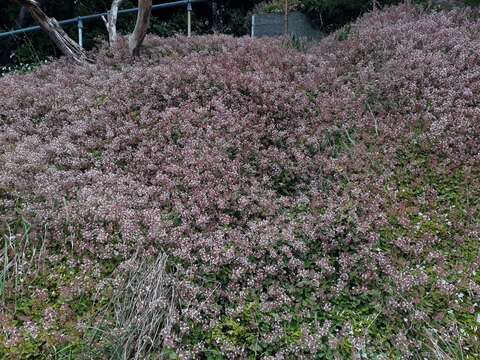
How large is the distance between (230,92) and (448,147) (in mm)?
2153

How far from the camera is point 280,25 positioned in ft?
25.1

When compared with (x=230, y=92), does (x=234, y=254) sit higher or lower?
lower

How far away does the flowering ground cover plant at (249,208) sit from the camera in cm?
260

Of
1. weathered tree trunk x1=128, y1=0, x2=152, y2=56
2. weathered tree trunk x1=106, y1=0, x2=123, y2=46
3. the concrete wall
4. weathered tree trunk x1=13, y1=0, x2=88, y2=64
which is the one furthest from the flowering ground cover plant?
the concrete wall

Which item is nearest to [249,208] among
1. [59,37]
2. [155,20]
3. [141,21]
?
[141,21]

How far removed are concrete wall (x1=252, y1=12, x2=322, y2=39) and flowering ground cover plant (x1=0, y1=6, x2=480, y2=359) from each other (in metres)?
2.58

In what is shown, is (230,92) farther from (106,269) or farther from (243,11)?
(243,11)

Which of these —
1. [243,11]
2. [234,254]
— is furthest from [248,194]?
[243,11]

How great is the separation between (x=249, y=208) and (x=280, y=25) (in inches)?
204

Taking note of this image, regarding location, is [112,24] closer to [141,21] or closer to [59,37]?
[59,37]

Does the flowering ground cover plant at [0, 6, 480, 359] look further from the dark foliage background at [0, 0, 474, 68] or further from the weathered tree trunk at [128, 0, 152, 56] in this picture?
the dark foliage background at [0, 0, 474, 68]

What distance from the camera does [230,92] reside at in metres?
4.60

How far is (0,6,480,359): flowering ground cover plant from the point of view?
260 centimetres

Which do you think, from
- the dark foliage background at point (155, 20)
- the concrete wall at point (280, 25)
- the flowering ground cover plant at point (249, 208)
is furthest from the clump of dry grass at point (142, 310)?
the dark foliage background at point (155, 20)
